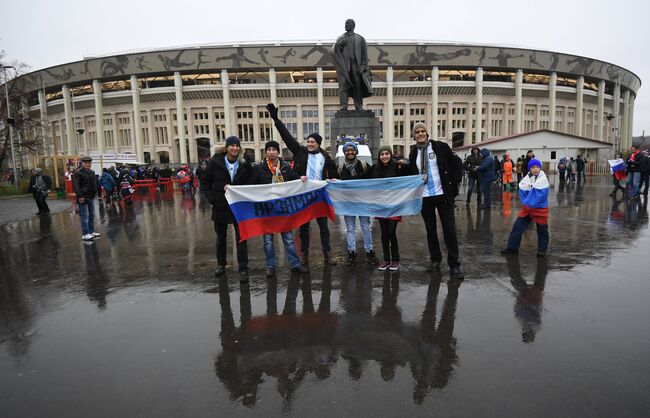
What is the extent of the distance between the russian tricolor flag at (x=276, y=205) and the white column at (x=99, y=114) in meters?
64.1

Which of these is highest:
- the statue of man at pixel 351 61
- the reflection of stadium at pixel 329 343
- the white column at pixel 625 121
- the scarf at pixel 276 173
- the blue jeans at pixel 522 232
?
the white column at pixel 625 121

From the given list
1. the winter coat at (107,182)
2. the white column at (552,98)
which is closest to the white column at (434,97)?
the white column at (552,98)

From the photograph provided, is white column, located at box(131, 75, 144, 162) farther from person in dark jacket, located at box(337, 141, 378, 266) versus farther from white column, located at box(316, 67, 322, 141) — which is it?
person in dark jacket, located at box(337, 141, 378, 266)

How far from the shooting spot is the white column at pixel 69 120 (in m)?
59.4

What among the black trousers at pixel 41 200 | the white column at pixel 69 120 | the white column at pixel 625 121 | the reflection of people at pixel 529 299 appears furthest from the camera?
the white column at pixel 625 121

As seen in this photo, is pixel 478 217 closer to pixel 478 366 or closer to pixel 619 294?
pixel 619 294

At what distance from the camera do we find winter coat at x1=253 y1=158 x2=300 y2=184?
5.67m

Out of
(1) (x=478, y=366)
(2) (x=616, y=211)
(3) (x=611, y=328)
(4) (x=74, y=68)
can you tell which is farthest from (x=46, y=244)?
(4) (x=74, y=68)

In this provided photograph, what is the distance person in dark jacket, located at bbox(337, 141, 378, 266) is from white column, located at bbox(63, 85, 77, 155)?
2722 inches

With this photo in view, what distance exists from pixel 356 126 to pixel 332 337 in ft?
37.1

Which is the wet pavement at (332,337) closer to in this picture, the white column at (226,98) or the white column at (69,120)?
the white column at (226,98)

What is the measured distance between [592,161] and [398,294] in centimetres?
3522

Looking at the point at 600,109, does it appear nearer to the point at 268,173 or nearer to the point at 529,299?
the point at 529,299

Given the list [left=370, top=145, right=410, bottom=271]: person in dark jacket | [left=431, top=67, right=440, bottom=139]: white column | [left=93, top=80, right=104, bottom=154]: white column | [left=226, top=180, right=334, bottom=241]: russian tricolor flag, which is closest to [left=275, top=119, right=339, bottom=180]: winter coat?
[left=226, top=180, right=334, bottom=241]: russian tricolor flag
